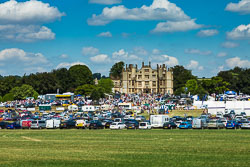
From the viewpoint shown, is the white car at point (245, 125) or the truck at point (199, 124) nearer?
the white car at point (245, 125)

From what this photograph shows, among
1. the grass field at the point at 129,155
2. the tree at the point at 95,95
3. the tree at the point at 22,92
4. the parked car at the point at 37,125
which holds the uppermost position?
the tree at the point at 22,92

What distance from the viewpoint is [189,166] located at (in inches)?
932

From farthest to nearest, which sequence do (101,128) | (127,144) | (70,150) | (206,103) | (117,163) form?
(206,103) → (101,128) → (127,144) → (70,150) → (117,163)

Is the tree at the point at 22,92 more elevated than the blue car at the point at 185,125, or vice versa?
the tree at the point at 22,92

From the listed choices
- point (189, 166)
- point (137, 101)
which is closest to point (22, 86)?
point (137, 101)

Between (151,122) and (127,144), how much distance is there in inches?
1199

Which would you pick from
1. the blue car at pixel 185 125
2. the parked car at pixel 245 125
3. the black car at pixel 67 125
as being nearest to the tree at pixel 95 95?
the black car at pixel 67 125

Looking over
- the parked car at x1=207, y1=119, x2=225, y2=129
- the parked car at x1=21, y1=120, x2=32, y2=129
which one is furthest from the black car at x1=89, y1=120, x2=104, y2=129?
the parked car at x1=207, y1=119, x2=225, y2=129

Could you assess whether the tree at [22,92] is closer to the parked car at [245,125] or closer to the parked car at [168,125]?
the parked car at [168,125]

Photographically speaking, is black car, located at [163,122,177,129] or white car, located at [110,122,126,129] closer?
black car, located at [163,122,177,129]

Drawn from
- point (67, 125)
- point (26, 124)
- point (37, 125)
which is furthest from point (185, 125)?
point (26, 124)

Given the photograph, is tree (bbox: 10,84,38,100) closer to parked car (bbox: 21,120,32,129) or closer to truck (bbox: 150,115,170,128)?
parked car (bbox: 21,120,32,129)

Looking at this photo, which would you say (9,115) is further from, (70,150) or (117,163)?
(117,163)

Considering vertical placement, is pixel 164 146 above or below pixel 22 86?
below
